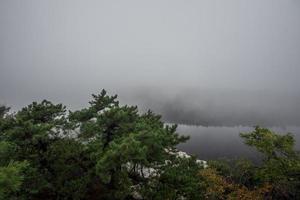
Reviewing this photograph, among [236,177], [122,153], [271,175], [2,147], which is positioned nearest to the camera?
[2,147]

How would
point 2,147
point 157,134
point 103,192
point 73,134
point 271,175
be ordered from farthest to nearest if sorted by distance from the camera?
point 271,175, point 73,134, point 103,192, point 157,134, point 2,147

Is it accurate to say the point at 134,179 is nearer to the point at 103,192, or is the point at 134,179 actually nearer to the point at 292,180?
the point at 103,192

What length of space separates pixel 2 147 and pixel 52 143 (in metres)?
4.93

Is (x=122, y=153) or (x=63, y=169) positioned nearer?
(x=122, y=153)

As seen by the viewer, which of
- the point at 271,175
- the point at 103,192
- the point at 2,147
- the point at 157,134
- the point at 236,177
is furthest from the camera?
the point at 236,177

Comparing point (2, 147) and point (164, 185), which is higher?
point (2, 147)

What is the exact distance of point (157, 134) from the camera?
15.6 metres

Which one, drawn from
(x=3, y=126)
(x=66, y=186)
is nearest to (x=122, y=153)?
(x=66, y=186)

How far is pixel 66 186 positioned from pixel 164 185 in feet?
18.7

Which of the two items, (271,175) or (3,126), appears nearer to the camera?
(3,126)

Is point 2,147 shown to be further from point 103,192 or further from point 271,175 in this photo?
point 271,175

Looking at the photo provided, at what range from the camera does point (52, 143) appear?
57.5 feet

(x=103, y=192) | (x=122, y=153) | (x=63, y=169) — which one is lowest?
(x=103, y=192)

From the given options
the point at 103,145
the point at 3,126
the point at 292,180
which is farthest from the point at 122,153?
the point at 292,180
